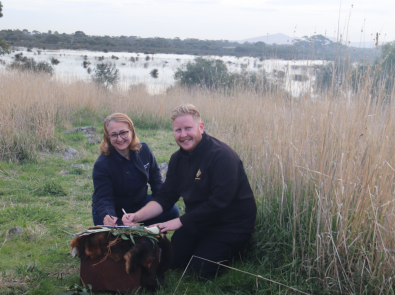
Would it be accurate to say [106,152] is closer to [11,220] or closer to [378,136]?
[11,220]

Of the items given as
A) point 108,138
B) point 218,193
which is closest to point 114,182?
point 108,138

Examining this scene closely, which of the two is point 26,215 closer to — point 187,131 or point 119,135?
point 119,135

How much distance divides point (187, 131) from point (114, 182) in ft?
2.93

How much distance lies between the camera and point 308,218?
2590 mm

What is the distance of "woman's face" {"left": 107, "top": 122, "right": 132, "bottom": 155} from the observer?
2896 mm

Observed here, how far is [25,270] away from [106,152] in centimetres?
114

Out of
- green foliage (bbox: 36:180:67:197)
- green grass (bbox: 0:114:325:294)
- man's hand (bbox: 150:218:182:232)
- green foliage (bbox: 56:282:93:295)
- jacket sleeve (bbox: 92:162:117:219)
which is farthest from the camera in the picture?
green foliage (bbox: 36:180:67:197)

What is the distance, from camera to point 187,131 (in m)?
2.59

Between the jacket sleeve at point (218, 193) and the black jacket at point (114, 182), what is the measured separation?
73 cm

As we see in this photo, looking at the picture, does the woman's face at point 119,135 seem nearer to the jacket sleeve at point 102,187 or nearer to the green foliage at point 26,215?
the jacket sleeve at point 102,187

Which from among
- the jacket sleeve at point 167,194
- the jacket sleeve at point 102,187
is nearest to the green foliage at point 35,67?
the jacket sleeve at point 102,187

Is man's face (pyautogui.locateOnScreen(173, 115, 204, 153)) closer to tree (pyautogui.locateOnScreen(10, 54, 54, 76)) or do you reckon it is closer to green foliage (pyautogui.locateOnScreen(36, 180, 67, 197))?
green foliage (pyautogui.locateOnScreen(36, 180, 67, 197))

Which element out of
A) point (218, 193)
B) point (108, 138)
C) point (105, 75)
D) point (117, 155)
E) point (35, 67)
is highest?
point (35, 67)

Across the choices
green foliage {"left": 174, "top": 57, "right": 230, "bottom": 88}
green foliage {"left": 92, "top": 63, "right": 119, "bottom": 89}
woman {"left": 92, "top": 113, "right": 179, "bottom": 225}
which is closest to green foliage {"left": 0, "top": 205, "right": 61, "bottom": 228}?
woman {"left": 92, "top": 113, "right": 179, "bottom": 225}
